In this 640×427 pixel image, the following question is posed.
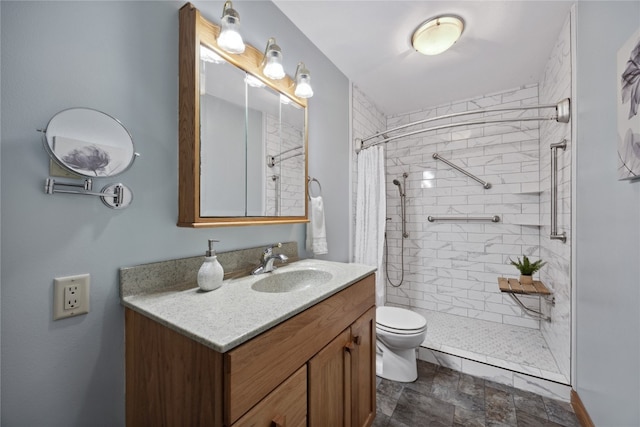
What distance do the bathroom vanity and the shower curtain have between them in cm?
104

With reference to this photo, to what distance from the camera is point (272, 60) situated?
4.16ft

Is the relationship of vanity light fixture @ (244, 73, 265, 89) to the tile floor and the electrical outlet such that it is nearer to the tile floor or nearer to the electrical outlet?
the electrical outlet

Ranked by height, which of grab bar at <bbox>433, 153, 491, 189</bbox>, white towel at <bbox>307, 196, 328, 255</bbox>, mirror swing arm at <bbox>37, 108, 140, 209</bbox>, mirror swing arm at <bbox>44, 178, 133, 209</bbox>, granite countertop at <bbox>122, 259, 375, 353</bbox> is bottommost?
granite countertop at <bbox>122, 259, 375, 353</bbox>

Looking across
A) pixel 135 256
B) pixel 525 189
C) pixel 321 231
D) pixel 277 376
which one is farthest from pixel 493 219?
pixel 135 256

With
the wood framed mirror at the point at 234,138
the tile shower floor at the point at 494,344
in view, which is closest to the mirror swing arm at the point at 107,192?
→ the wood framed mirror at the point at 234,138

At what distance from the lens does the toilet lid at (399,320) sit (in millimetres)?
1701

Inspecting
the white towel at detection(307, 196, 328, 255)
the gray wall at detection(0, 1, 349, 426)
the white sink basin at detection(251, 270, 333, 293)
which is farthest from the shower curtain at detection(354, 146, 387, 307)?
the gray wall at detection(0, 1, 349, 426)

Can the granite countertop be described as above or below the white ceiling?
below

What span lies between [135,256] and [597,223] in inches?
81.7

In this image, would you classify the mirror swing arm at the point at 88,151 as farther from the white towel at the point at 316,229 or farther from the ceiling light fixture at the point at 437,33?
the ceiling light fixture at the point at 437,33

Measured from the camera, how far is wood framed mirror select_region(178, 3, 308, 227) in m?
1.03

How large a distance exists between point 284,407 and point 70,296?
747 millimetres

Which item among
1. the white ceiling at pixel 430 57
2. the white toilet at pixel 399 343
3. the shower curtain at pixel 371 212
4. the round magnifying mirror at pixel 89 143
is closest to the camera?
the round magnifying mirror at pixel 89 143

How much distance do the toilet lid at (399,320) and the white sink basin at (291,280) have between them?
74 centimetres
